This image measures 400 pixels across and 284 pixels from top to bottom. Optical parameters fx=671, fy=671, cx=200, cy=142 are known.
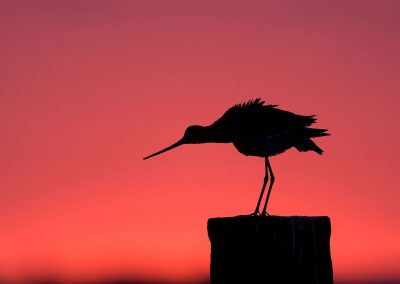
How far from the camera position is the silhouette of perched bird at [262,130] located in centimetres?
1020

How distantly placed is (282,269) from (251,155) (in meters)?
4.98

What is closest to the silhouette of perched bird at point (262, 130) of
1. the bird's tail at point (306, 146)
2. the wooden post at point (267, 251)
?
the bird's tail at point (306, 146)

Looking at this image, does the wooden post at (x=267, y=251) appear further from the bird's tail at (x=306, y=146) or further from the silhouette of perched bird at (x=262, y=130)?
the bird's tail at (x=306, y=146)

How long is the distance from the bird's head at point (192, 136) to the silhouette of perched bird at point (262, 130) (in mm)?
109

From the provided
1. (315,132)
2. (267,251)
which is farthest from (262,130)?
(267,251)

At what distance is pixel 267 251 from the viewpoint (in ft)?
17.8

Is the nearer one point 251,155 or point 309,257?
point 309,257

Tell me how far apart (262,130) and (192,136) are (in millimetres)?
1367

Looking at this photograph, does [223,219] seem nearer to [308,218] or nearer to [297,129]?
[308,218]

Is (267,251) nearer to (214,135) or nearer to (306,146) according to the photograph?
(214,135)

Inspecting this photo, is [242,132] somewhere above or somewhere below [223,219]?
above

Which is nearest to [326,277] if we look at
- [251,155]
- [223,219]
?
[223,219]

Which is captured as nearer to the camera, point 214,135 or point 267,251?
point 267,251

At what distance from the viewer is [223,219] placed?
5.66 meters
